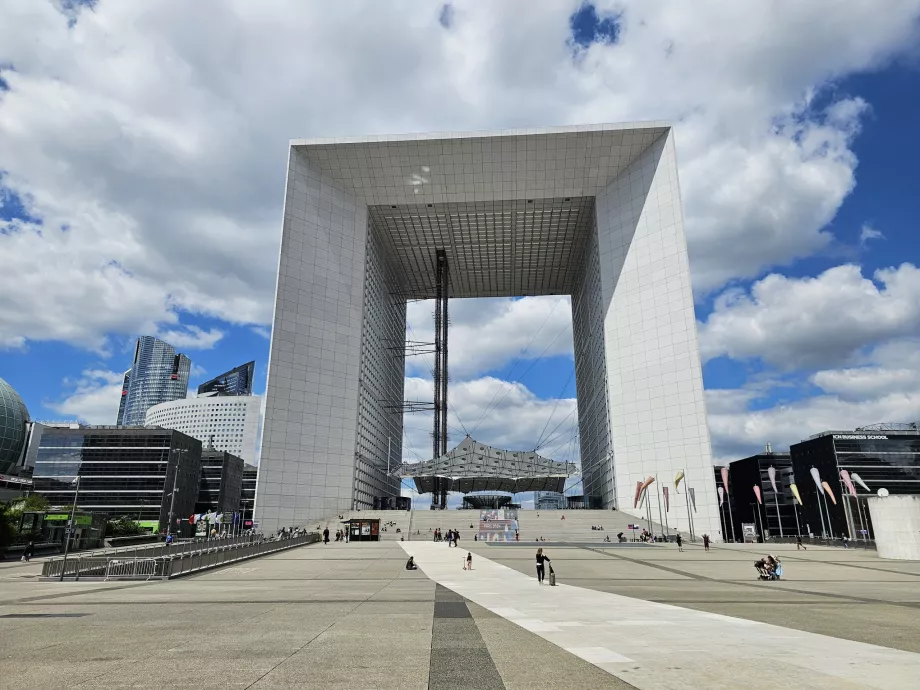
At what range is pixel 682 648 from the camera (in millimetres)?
9797

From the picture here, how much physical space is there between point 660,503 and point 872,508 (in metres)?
26.3

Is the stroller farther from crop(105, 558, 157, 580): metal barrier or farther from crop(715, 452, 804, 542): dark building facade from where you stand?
crop(715, 452, 804, 542): dark building facade

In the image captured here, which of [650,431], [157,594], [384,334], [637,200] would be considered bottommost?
[157,594]

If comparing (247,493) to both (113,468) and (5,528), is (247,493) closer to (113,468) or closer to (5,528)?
(113,468)

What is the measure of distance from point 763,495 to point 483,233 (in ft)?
291

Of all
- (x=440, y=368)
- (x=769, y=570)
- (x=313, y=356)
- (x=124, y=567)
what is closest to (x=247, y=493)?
(x=440, y=368)

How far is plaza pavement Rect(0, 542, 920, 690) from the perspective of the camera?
813cm

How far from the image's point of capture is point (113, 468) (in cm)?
10838

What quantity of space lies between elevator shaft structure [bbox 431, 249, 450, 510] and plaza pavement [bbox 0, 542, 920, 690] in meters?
71.7

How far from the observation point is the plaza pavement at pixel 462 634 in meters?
8.13

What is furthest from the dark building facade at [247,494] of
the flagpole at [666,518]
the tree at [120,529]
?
the flagpole at [666,518]

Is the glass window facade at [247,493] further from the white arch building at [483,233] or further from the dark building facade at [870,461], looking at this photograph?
the dark building facade at [870,461]

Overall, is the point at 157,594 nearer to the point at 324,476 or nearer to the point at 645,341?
the point at 324,476

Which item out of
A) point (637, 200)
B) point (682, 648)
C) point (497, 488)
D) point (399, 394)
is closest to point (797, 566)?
point (682, 648)
